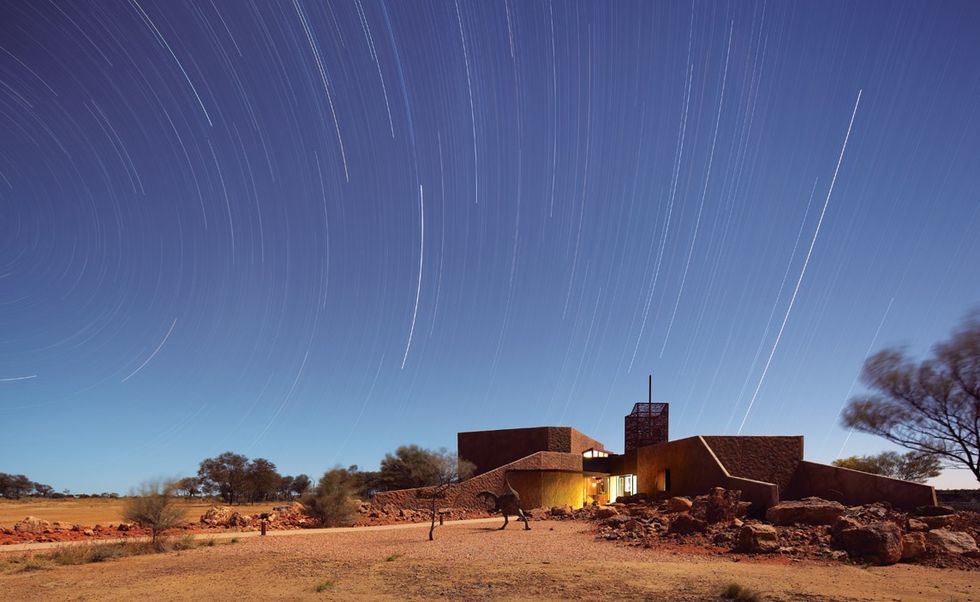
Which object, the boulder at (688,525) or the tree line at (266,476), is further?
the tree line at (266,476)

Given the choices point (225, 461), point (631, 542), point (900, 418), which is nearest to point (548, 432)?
point (900, 418)

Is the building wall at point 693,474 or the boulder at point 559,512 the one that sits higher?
the building wall at point 693,474

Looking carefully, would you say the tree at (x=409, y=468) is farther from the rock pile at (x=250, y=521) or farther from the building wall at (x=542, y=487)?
the rock pile at (x=250, y=521)

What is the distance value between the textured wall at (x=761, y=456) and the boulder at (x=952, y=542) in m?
13.1

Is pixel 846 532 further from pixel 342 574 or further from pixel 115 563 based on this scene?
pixel 115 563

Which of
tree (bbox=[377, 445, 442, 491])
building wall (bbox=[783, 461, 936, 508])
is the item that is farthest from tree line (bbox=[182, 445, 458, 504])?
building wall (bbox=[783, 461, 936, 508])

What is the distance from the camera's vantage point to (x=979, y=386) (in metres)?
33.4

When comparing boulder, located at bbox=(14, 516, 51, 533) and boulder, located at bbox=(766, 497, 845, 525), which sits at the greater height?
boulder, located at bbox=(766, 497, 845, 525)

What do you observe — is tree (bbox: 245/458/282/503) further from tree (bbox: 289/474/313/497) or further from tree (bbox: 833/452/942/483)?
tree (bbox: 833/452/942/483)

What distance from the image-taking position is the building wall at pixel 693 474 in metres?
25.8

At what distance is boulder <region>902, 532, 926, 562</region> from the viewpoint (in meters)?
16.4

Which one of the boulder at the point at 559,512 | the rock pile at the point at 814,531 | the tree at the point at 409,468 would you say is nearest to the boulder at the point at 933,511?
the rock pile at the point at 814,531

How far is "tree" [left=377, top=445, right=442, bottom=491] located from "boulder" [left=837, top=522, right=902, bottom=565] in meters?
40.8

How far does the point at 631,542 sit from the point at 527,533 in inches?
184
